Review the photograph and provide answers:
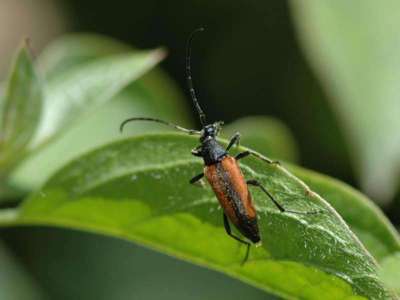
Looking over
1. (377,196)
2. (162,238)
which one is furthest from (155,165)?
(377,196)

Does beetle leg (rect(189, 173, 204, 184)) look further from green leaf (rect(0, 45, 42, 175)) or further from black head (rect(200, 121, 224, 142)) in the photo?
black head (rect(200, 121, 224, 142))

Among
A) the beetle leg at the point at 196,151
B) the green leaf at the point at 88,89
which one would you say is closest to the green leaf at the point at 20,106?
Result: the green leaf at the point at 88,89

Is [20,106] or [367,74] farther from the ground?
[20,106]

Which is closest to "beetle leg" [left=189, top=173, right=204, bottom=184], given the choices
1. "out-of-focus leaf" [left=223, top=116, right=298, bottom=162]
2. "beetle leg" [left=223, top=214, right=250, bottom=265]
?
"beetle leg" [left=223, top=214, right=250, bottom=265]

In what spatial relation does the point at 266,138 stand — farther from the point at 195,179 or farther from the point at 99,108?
the point at 195,179

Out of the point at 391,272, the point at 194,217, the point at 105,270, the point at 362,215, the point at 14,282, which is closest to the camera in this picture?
the point at 391,272

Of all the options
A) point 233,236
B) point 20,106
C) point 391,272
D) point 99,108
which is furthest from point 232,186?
point 99,108

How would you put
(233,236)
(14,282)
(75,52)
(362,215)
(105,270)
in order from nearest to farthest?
(362,215) < (233,236) < (14,282) < (105,270) < (75,52)
